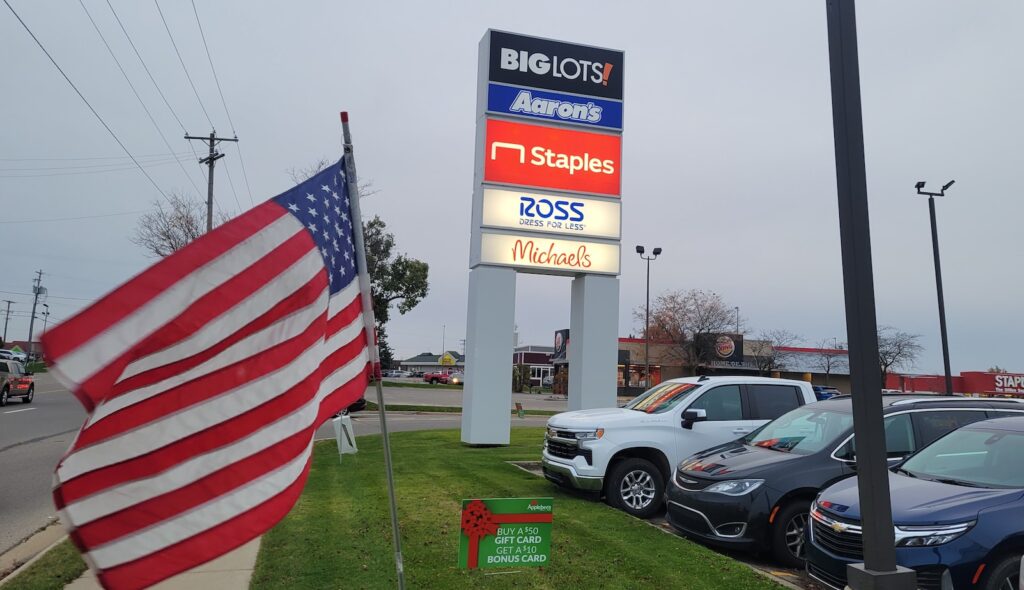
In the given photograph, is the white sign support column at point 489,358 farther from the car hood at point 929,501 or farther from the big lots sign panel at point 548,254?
the car hood at point 929,501

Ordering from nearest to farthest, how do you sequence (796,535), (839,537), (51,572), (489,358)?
(839,537), (51,572), (796,535), (489,358)

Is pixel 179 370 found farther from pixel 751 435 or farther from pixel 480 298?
pixel 480 298

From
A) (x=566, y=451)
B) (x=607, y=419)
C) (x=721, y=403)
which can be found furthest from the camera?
(x=721, y=403)

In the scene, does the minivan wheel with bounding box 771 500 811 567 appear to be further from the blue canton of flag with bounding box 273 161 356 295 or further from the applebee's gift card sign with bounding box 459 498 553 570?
the blue canton of flag with bounding box 273 161 356 295

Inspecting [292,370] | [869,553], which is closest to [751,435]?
[869,553]


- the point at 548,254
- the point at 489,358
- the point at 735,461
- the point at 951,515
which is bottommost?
the point at 951,515

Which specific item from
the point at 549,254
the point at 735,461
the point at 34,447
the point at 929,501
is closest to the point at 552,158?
the point at 549,254

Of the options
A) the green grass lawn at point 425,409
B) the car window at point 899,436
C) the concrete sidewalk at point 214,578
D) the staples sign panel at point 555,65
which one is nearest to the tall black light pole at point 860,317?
the car window at point 899,436

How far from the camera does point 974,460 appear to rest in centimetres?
637

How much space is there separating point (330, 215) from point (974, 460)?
589 cm

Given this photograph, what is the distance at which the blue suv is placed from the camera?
5.15 meters

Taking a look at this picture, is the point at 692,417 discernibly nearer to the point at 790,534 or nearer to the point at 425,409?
the point at 790,534

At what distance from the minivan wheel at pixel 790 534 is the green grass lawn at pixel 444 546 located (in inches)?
24.6

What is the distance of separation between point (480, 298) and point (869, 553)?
1343cm
